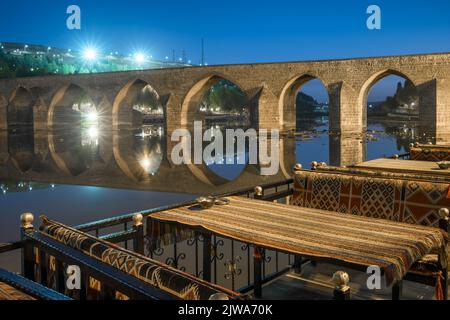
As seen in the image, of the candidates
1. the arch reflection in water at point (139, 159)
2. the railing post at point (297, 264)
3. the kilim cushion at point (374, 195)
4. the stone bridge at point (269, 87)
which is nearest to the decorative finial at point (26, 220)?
the railing post at point (297, 264)

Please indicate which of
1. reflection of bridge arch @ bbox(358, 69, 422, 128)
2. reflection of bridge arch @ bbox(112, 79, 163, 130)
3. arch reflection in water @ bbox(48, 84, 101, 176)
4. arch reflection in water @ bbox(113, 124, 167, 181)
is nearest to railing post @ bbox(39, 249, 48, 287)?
arch reflection in water @ bbox(113, 124, 167, 181)

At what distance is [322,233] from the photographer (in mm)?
3166

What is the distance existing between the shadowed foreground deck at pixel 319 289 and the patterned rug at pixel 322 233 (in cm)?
81

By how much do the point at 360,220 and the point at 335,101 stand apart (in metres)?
25.4

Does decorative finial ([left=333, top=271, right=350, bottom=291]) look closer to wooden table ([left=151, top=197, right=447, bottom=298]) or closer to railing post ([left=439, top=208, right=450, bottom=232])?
wooden table ([left=151, top=197, right=447, bottom=298])

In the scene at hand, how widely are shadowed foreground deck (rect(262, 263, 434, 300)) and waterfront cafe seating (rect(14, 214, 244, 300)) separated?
2073 millimetres

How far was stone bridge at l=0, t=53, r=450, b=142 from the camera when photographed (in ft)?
83.5

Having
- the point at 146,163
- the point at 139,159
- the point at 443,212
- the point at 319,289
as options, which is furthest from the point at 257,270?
the point at 139,159

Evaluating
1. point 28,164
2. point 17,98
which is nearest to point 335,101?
point 28,164

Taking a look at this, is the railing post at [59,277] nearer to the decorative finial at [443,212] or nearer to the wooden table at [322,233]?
the wooden table at [322,233]

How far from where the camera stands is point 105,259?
2207 millimetres

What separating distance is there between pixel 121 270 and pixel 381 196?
3332 mm

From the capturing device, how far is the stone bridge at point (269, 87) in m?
25.4

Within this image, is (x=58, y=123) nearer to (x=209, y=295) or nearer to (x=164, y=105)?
(x=164, y=105)
